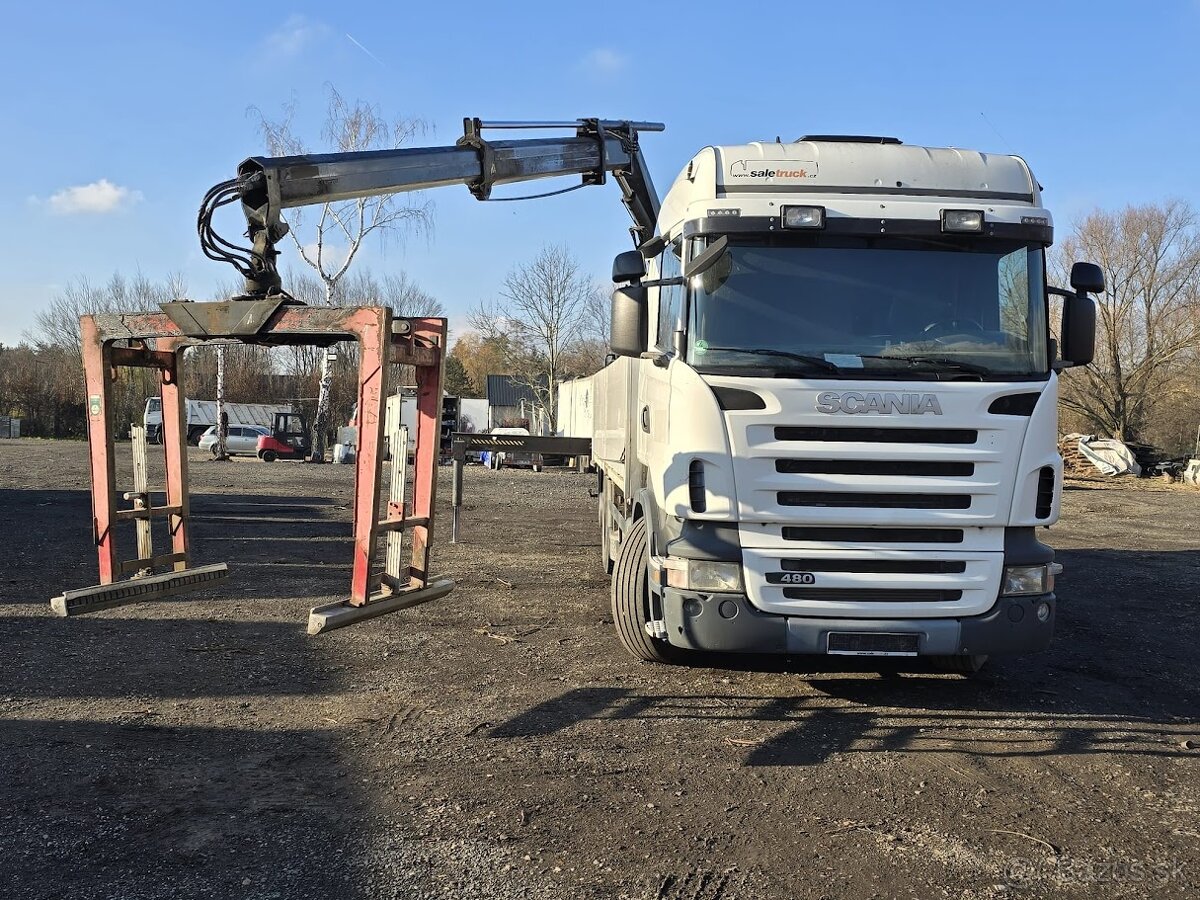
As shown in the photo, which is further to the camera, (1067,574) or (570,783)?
(1067,574)

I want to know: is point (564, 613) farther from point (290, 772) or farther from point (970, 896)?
point (970, 896)

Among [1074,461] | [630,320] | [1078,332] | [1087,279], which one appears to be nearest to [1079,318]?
[1078,332]

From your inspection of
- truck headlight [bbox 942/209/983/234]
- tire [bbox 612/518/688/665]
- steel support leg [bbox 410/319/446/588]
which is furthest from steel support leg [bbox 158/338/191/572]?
truck headlight [bbox 942/209/983/234]

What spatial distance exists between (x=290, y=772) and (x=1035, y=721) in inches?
173

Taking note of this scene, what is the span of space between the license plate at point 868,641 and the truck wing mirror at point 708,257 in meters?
2.32

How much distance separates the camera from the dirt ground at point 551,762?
3.90 meters

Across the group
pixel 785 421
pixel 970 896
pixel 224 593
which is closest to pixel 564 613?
pixel 224 593

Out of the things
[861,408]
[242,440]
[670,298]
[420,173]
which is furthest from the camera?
[242,440]

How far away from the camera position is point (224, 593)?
9.38m

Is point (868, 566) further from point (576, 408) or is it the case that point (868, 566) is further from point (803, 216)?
point (576, 408)

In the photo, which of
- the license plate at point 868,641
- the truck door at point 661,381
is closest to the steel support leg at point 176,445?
the truck door at point 661,381

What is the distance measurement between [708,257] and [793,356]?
0.79 meters

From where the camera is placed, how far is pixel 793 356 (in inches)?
230

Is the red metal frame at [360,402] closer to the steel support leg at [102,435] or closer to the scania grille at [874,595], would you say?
the steel support leg at [102,435]
